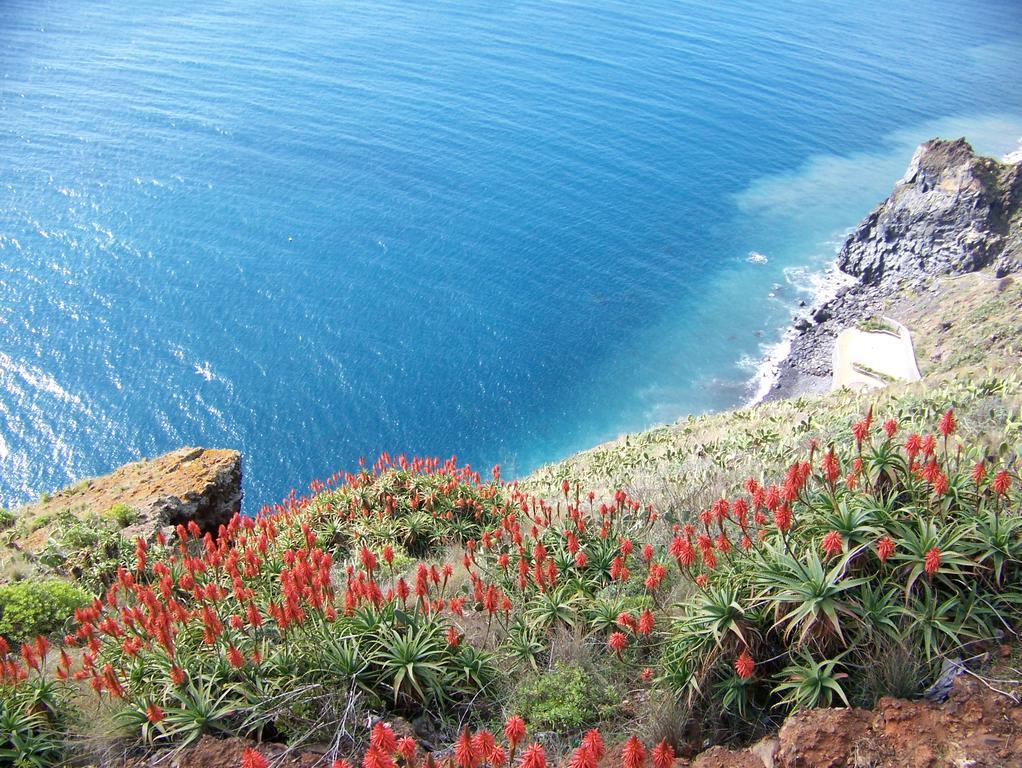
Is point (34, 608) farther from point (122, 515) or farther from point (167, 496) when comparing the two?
point (167, 496)

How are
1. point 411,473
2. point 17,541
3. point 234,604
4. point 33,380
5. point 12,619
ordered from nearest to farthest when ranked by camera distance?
point 234,604, point 12,619, point 411,473, point 17,541, point 33,380

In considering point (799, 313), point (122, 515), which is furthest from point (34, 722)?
point (799, 313)

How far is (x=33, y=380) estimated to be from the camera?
39.0m

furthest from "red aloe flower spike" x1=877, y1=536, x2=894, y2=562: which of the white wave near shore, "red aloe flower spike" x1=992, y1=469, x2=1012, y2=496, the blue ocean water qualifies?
the white wave near shore

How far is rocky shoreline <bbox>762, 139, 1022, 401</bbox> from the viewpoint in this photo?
46.5 metres

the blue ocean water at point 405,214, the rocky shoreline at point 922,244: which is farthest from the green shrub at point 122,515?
the rocky shoreline at point 922,244

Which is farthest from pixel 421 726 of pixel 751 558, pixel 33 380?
pixel 33 380

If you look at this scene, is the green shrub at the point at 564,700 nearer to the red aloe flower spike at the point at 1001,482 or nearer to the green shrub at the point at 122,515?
the red aloe flower spike at the point at 1001,482

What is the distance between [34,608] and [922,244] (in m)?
→ 54.5

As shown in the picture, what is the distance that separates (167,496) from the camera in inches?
663

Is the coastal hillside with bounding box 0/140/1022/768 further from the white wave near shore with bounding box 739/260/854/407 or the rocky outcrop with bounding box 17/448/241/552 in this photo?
the white wave near shore with bounding box 739/260/854/407

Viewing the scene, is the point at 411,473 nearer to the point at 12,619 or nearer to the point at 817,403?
the point at 12,619

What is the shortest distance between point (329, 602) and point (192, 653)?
189 cm

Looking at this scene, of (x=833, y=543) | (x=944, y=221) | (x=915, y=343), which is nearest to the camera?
(x=833, y=543)
